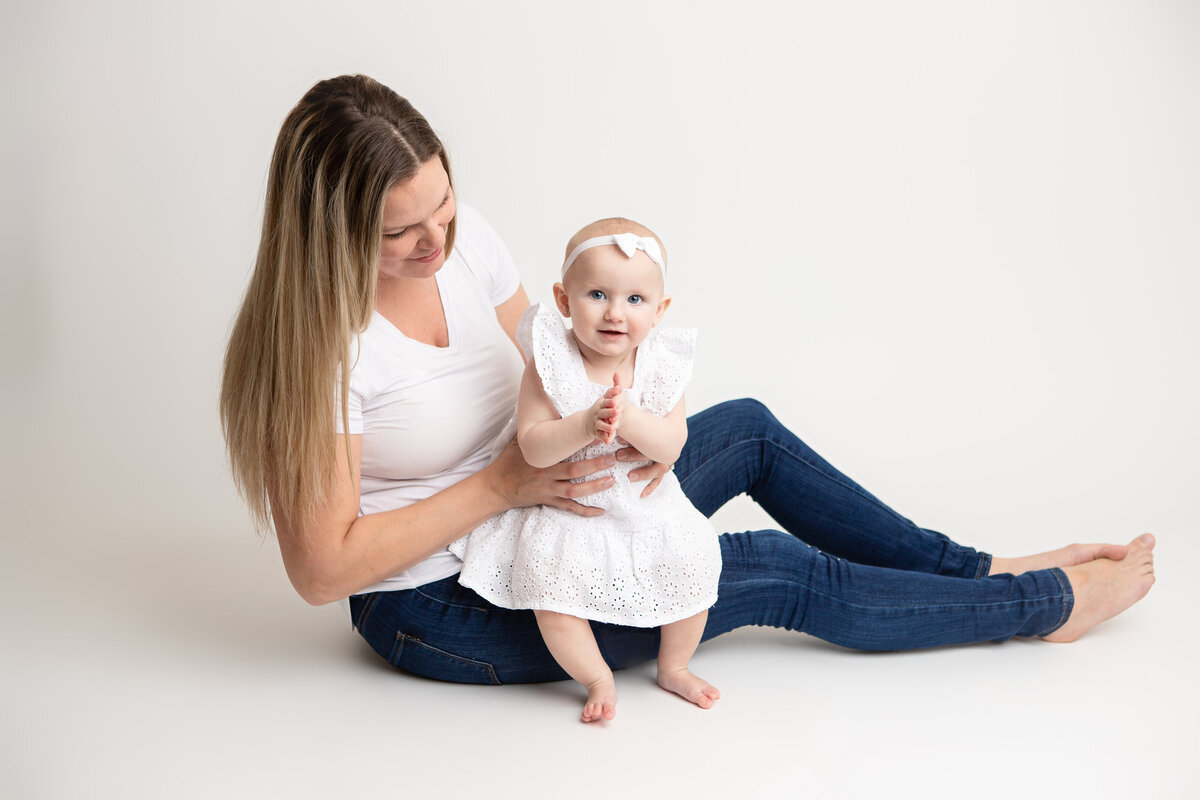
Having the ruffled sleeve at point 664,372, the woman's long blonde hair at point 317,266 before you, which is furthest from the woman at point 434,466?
the ruffled sleeve at point 664,372

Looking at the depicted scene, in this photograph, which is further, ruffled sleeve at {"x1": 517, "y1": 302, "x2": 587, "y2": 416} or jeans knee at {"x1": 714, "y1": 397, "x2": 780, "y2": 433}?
jeans knee at {"x1": 714, "y1": 397, "x2": 780, "y2": 433}

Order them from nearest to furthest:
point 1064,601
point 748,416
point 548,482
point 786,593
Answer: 1. point 548,482
2. point 786,593
3. point 1064,601
4. point 748,416

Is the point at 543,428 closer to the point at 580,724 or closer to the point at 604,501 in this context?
the point at 604,501

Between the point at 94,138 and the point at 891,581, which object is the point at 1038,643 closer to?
the point at 891,581

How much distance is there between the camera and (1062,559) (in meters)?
2.70

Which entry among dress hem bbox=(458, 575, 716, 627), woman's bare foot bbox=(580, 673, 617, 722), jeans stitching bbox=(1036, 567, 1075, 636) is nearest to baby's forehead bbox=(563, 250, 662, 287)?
dress hem bbox=(458, 575, 716, 627)

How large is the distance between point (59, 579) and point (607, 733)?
66.2 inches

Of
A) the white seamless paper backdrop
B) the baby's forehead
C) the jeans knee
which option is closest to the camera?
the baby's forehead

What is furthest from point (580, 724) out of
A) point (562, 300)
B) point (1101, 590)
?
point (1101, 590)

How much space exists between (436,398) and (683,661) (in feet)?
2.40

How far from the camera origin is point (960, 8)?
3947 millimetres

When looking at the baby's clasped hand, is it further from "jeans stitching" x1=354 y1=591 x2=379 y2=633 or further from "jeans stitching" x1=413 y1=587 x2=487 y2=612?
"jeans stitching" x1=354 y1=591 x2=379 y2=633

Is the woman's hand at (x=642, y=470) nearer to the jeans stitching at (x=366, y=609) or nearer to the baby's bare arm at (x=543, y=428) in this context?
the baby's bare arm at (x=543, y=428)

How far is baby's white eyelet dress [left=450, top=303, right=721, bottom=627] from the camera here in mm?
2127
